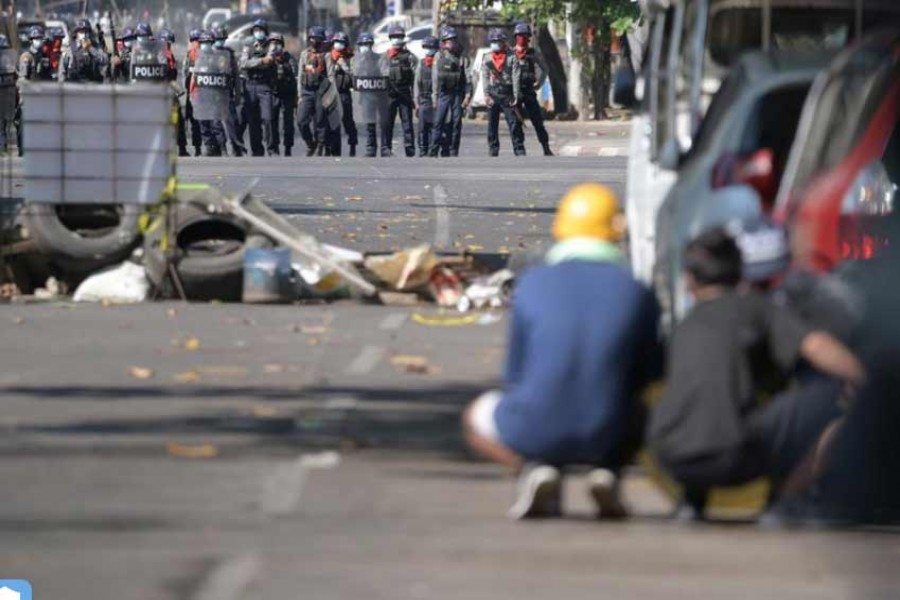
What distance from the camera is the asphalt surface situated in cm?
787

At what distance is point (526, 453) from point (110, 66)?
30.1 meters

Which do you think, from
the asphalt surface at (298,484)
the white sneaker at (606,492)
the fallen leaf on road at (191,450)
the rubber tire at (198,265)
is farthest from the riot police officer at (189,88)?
the white sneaker at (606,492)

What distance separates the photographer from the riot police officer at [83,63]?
122ft

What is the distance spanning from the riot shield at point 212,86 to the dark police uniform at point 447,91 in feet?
10.5

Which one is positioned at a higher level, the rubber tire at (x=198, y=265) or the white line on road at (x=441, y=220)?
the rubber tire at (x=198, y=265)

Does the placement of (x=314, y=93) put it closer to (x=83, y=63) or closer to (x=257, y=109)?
(x=257, y=109)

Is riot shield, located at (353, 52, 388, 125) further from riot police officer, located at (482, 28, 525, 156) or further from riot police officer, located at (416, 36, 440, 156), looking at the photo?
riot police officer, located at (482, 28, 525, 156)

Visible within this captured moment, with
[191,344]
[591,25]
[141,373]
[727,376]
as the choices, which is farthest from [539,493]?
[591,25]

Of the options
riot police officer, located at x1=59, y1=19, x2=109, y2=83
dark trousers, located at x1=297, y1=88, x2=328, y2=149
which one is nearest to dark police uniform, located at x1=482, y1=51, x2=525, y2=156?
dark trousers, located at x1=297, y1=88, x2=328, y2=149

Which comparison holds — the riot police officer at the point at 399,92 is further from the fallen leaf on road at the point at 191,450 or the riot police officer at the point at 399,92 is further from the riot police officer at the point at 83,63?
the fallen leaf on road at the point at 191,450

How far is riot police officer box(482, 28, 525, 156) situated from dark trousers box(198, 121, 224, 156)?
4.17m

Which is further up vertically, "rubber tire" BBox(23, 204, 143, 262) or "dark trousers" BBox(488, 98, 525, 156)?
"rubber tire" BBox(23, 204, 143, 262)

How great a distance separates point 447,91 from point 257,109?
3.07 metres

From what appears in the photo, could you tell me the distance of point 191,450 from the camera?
33.9 feet
